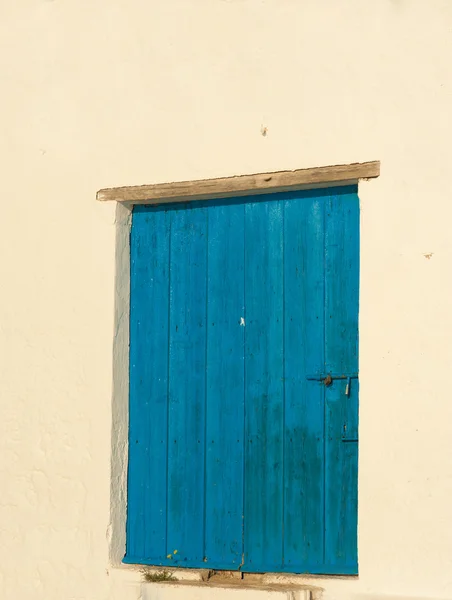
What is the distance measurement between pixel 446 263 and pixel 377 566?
1.40 metres

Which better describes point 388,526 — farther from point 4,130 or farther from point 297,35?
point 4,130

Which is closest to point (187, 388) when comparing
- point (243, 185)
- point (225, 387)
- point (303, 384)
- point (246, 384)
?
point (225, 387)

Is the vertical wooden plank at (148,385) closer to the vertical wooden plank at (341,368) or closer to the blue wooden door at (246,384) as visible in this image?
the blue wooden door at (246,384)

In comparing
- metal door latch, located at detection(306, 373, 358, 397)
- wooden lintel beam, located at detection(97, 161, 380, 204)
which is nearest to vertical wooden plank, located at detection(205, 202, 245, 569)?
wooden lintel beam, located at detection(97, 161, 380, 204)

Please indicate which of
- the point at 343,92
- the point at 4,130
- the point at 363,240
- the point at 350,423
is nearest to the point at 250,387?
the point at 350,423

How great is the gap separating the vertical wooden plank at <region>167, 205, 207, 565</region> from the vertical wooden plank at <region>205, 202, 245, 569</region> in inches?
1.7

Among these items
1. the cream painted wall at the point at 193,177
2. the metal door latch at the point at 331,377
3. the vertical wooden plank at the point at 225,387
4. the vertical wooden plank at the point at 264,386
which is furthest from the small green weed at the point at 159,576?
the metal door latch at the point at 331,377

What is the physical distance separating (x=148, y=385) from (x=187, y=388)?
0.23 meters

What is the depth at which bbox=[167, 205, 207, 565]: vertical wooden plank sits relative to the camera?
5859 mm

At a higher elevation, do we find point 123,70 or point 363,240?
point 123,70

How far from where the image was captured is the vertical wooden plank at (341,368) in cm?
553

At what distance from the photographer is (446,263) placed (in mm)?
5340

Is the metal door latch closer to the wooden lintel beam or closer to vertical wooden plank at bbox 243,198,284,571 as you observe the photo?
vertical wooden plank at bbox 243,198,284,571

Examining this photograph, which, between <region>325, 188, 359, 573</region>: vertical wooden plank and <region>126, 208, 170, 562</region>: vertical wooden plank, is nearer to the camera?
<region>325, 188, 359, 573</region>: vertical wooden plank
